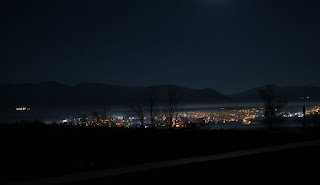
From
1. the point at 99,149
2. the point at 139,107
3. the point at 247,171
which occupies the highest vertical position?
the point at 139,107

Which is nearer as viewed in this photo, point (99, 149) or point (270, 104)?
point (99, 149)

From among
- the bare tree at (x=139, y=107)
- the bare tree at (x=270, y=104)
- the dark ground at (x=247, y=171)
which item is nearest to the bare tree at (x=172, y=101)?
the bare tree at (x=139, y=107)

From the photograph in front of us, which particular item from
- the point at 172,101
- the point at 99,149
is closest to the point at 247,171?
the point at 99,149

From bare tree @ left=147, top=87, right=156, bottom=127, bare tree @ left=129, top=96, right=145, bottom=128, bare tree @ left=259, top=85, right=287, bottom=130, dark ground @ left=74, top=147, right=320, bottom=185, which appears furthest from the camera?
bare tree @ left=259, top=85, right=287, bottom=130

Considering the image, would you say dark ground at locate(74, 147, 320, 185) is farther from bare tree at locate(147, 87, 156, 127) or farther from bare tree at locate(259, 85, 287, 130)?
bare tree at locate(259, 85, 287, 130)

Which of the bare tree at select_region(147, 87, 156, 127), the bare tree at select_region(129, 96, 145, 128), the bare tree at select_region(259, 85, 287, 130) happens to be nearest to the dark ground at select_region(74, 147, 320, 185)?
the bare tree at select_region(147, 87, 156, 127)

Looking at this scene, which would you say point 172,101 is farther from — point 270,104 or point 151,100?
point 270,104

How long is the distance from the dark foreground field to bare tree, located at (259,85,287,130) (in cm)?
2801

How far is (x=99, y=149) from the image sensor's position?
10.2 metres

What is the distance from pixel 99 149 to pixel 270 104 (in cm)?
3493

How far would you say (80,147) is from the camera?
10.4m

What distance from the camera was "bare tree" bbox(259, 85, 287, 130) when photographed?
131ft

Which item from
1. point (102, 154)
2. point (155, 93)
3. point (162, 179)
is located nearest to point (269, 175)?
point (162, 179)

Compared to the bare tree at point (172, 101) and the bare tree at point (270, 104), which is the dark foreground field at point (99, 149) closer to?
the bare tree at point (172, 101)
